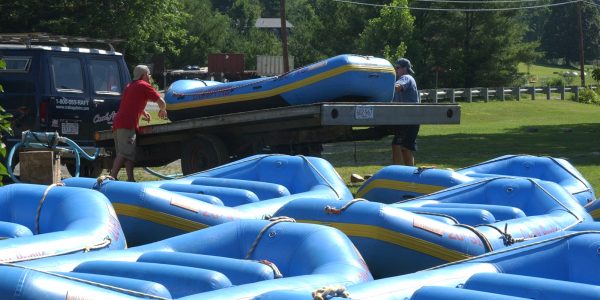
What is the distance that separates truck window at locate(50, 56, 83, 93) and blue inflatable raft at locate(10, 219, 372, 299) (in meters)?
7.81

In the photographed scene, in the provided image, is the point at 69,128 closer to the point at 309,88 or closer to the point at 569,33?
the point at 309,88

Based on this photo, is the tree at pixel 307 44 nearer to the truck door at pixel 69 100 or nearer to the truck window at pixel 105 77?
the truck window at pixel 105 77

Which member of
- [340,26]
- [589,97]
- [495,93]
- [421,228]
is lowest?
[589,97]

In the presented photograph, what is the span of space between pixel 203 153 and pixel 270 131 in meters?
1.07

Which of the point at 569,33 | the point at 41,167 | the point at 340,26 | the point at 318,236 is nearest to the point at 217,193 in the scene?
the point at 41,167

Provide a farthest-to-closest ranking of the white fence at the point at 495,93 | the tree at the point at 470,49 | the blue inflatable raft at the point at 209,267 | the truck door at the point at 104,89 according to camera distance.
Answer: the tree at the point at 470,49 < the white fence at the point at 495,93 < the truck door at the point at 104,89 < the blue inflatable raft at the point at 209,267

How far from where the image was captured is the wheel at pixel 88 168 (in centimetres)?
1522

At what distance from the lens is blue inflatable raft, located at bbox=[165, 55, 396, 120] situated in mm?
13633

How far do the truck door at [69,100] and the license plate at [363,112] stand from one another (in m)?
4.15

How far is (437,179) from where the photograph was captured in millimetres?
11492

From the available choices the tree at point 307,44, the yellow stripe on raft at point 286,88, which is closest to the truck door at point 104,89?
the yellow stripe on raft at point 286,88

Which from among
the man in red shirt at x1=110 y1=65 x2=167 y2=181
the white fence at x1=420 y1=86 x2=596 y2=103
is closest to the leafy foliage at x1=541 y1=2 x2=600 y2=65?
the white fence at x1=420 y1=86 x2=596 y2=103

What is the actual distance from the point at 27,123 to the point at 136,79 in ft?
6.27

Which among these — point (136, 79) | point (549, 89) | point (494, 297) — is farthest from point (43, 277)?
point (549, 89)
